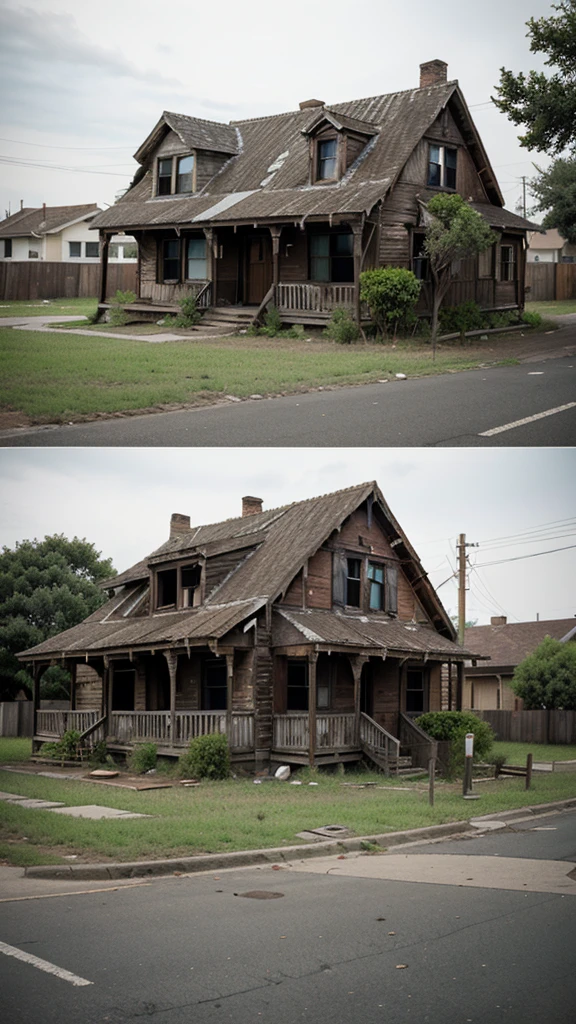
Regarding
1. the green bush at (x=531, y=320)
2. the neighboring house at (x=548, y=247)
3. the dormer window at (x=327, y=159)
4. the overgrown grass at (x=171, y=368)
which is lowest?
the overgrown grass at (x=171, y=368)

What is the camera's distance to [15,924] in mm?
8812

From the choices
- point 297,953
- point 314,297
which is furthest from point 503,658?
point 297,953

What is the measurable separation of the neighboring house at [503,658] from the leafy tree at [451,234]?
21.0 m

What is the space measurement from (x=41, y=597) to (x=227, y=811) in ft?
108

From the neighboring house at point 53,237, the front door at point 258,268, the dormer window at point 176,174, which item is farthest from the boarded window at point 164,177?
the neighboring house at point 53,237

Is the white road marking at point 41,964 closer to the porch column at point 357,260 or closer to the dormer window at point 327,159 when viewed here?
the porch column at point 357,260

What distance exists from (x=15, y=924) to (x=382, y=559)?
63.8 ft

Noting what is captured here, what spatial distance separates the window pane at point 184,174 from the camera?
130 ft

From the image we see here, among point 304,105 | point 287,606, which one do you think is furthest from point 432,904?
point 304,105

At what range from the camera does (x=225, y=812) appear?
16.1 meters

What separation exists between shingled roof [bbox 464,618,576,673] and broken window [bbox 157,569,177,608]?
23.1 m

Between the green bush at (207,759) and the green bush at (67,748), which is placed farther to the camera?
the green bush at (67,748)

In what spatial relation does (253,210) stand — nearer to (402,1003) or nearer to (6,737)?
(6,737)

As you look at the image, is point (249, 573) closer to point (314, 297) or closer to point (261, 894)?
point (314, 297)
